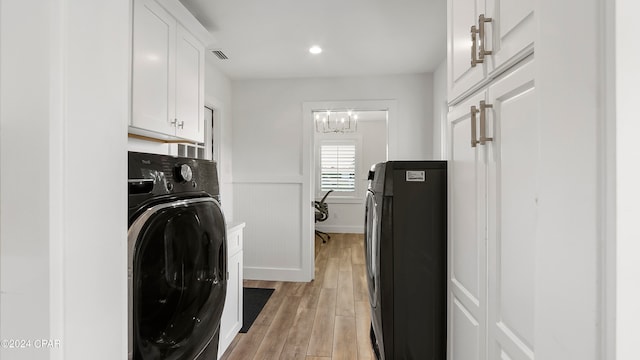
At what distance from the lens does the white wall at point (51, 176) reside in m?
0.40

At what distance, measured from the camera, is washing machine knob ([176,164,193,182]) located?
1.23m

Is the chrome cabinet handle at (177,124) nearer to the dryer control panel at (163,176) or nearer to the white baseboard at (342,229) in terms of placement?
the dryer control panel at (163,176)

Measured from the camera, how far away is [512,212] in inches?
30.9

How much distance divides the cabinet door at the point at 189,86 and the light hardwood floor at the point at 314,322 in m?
1.55

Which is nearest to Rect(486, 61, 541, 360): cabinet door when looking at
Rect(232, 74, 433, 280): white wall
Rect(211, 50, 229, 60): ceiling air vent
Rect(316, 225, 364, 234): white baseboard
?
Rect(211, 50, 229, 60): ceiling air vent

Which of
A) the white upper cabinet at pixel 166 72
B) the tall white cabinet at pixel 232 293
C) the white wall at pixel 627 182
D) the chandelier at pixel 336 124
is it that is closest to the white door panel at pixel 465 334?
the white wall at pixel 627 182

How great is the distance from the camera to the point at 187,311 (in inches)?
48.2

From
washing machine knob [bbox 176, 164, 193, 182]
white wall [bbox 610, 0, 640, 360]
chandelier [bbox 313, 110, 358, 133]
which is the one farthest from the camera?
chandelier [bbox 313, 110, 358, 133]

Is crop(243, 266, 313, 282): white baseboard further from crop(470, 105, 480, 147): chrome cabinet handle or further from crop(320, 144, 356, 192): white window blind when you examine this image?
crop(320, 144, 356, 192): white window blind

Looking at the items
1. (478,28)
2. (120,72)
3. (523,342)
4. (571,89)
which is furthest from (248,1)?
(523,342)

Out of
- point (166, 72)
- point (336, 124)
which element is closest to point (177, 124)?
point (166, 72)

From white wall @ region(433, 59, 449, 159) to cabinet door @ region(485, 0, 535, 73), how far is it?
2244 millimetres

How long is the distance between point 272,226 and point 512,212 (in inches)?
125

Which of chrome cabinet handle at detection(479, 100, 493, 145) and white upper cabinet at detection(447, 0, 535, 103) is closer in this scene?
white upper cabinet at detection(447, 0, 535, 103)
